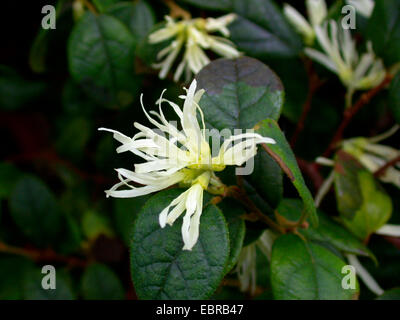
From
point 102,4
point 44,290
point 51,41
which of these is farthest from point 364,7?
point 44,290

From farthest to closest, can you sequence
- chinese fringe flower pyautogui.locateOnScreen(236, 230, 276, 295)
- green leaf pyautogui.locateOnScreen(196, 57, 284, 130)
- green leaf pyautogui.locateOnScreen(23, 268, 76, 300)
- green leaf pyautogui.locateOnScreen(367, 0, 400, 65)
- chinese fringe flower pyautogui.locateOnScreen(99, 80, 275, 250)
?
green leaf pyautogui.locateOnScreen(23, 268, 76, 300), green leaf pyautogui.locateOnScreen(367, 0, 400, 65), chinese fringe flower pyautogui.locateOnScreen(236, 230, 276, 295), green leaf pyautogui.locateOnScreen(196, 57, 284, 130), chinese fringe flower pyautogui.locateOnScreen(99, 80, 275, 250)

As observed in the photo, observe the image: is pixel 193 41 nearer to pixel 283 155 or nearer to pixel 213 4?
pixel 213 4

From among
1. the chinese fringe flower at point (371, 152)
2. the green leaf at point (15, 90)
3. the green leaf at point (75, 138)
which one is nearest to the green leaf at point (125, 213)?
the green leaf at point (75, 138)

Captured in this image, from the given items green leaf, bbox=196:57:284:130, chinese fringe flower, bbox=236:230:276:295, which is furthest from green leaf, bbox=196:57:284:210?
chinese fringe flower, bbox=236:230:276:295

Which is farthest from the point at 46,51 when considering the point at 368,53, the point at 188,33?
the point at 368,53

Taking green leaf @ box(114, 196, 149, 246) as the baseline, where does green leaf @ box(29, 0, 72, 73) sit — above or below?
above

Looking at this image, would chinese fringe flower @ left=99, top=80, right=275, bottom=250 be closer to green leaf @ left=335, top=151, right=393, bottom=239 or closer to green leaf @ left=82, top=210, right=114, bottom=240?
green leaf @ left=335, top=151, right=393, bottom=239

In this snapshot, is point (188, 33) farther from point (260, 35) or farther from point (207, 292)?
point (207, 292)
